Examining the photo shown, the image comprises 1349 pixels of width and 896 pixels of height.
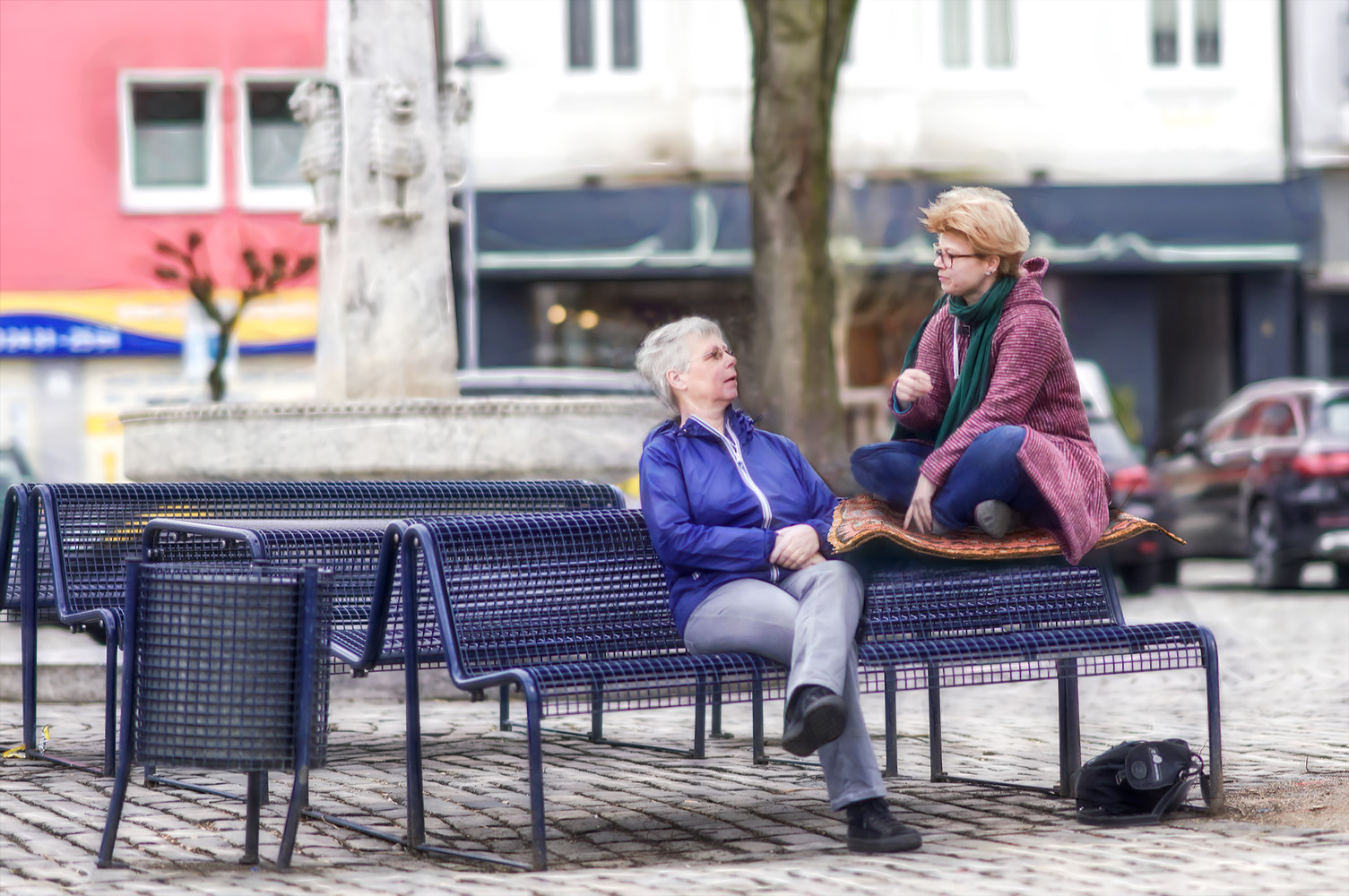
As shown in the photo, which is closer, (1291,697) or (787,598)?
(787,598)

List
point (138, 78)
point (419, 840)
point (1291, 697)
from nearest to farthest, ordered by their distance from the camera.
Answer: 1. point (419, 840)
2. point (1291, 697)
3. point (138, 78)

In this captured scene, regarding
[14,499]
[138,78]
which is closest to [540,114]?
[138,78]

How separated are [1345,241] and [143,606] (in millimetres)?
23208

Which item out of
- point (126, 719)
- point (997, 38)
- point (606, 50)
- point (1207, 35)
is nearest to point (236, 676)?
point (126, 719)

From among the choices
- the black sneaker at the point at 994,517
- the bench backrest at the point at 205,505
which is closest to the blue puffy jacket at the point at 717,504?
the black sneaker at the point at 994,517

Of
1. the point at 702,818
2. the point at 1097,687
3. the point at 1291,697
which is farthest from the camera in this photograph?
the point at 1097,687

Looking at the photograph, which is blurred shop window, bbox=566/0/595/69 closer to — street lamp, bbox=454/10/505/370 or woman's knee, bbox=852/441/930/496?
street lamp, bbox=454/10/505/370

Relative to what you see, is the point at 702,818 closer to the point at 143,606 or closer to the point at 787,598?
the point at 787,598

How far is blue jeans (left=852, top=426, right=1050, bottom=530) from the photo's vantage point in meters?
5.40

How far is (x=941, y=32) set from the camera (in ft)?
85.3

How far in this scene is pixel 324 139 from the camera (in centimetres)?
982

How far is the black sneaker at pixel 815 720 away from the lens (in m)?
5.01

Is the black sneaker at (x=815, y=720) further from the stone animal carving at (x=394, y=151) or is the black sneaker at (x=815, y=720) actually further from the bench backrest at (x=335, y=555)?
the stone animal carving at (x=394, y=151)

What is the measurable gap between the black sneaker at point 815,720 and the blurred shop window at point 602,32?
69.7ft
